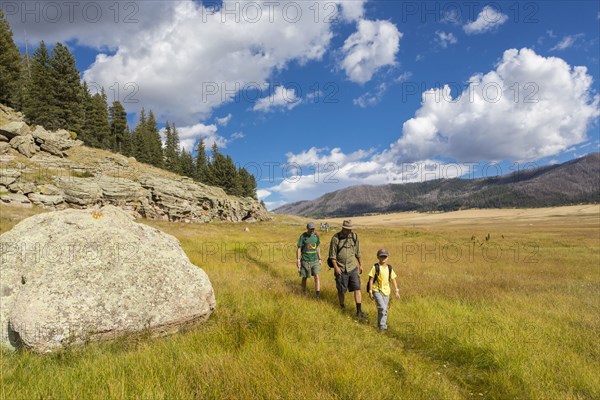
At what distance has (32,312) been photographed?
186 inches

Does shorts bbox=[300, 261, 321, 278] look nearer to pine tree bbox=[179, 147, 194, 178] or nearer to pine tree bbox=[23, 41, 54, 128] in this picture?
pine tree bbox=[23, 41, 54, 128]

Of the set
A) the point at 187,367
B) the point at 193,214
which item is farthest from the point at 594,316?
the point at 193,214

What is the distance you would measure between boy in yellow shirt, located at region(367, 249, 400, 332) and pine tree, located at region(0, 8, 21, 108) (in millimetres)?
63547

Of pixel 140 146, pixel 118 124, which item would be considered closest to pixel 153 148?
pixel 140 146

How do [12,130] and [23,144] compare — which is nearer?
[12,130]

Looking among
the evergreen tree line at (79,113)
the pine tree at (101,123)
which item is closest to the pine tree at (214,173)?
the evergreen tree line at (79,113)

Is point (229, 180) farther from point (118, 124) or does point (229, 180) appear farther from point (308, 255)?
point (308, 255)

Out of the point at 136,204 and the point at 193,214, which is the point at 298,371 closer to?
the point at 136,204

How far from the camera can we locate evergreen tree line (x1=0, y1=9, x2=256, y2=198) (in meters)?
46.8

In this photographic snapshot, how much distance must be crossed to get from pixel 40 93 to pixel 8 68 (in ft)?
31.1

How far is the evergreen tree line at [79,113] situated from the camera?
46.8 meters

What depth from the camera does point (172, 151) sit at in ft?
282

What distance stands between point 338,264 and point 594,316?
6.90 m

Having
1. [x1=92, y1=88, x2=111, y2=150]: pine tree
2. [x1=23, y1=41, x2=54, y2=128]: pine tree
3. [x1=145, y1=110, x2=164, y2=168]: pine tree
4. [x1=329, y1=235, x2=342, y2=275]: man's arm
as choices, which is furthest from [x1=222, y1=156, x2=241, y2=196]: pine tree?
[x1=329, y1=235, x2=342, y2=275]: man's arm
